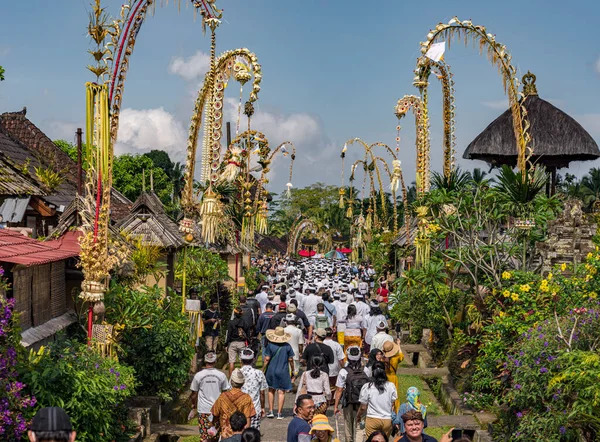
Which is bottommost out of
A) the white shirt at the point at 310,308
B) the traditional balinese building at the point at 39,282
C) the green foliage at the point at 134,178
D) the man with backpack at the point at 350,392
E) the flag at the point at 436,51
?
the man with backpack at the point at 350,392

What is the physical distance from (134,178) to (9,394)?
55201 millimetres

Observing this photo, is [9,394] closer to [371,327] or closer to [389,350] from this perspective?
[389,350]

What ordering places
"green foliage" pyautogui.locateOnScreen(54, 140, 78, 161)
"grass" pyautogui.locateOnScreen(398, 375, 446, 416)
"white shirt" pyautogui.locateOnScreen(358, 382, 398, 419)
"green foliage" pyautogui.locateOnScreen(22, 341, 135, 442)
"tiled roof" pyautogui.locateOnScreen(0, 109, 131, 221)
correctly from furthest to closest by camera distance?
"green foliage" pyautogui.locateOnScreen(54, 140, 78, 161), "tiled roof" pyautogui.locateOnScreen(0, 109, 131, 221), "grass" pyautogui.locateOnScreen(398, 375, 446, 416), "white shirt" pyautogui.locateOnScreen(358, 382, 398, 419), "green foliage" pyautogui.locateOnScreen(22, 341, 135, 442)

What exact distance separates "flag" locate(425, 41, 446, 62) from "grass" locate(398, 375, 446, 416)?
7.14 m

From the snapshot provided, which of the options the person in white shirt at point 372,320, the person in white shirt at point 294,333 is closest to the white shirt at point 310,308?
the person in white shirt at point 372,320

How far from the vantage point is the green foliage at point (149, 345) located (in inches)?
510

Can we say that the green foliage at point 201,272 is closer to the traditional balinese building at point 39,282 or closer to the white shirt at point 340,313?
the white shirt at point 340,313

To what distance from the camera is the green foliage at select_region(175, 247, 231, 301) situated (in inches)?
844

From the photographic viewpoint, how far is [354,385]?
10.9 meters

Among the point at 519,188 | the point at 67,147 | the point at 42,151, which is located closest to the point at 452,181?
the point at 519,188

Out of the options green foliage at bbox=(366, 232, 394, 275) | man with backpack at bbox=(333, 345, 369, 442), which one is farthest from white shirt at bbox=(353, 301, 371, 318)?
green foliage at bbox=(366, 232, 394, 275)

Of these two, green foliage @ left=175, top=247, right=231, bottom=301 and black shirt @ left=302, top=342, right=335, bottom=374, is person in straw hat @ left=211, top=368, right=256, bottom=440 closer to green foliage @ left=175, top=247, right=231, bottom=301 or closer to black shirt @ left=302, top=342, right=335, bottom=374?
black shirt @ left=302, top=342, right=335, bottom=374

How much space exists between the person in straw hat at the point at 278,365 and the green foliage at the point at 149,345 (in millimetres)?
1325

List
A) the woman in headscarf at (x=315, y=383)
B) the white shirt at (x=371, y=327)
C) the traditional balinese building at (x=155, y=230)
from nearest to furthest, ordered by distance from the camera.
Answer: the woman in headscarf at (x=315, y=383) → the white shirt at (x=371, y=327) → the traditional balinese building at (x=155, y=230)
